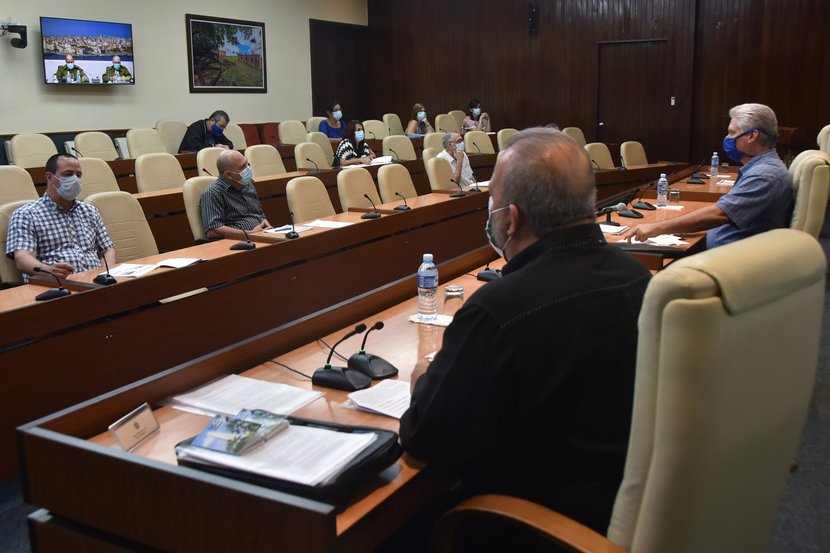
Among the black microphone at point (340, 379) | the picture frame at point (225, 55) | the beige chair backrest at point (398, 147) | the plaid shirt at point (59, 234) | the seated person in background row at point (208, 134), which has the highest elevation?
the picture frame at point (225, 55)

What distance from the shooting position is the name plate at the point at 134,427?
→ 1.78 m

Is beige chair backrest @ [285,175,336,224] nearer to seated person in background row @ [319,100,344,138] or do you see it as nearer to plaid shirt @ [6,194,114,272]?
plaid shirt @ [6,194,114,272]

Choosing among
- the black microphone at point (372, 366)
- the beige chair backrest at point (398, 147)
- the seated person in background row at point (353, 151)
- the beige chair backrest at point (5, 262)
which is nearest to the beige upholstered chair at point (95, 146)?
the seated person in background row at point (353, 151)

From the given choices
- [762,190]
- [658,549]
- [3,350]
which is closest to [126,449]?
[658,549]

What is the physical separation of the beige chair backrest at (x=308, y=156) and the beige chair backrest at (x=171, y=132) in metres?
3.30

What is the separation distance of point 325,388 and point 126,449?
59cm

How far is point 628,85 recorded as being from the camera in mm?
12398

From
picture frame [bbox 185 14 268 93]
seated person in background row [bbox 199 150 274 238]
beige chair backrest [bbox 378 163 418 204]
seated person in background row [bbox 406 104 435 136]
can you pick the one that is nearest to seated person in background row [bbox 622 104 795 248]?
beige chair backrest [bbox 378 163 418 204]

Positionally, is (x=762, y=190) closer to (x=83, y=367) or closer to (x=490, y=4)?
(x=83, y=367)

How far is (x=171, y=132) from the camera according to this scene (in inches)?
419

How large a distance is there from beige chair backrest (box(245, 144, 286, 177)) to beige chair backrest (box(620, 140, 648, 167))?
3.86 m

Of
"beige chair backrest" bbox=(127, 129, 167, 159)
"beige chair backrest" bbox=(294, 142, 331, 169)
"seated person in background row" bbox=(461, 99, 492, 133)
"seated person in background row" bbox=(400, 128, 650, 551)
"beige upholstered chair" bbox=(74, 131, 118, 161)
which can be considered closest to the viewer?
"seated person in background row" bbox=(400, 128, 650, 551)

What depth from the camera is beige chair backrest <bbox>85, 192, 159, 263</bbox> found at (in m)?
4.64

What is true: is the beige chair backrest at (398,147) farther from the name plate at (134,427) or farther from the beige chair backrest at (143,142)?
the name plate at (134,427)
